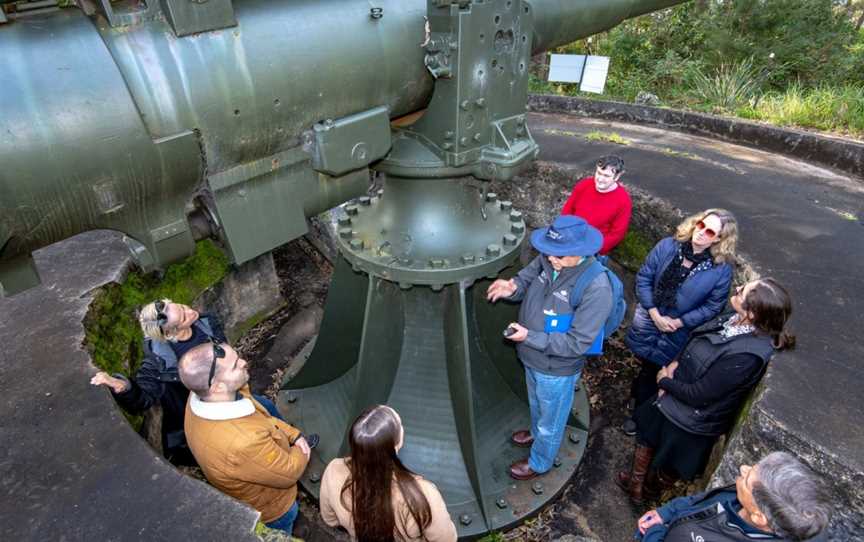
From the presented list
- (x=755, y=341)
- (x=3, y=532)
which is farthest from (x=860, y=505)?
(x=3, y=532)

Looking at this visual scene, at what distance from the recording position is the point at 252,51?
1692 mm

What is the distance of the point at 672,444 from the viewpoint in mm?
2959

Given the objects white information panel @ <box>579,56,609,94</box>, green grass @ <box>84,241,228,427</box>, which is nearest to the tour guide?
green grass @ <box>84,241,228,427</box>

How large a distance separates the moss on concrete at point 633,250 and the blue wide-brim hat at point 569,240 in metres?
2.40

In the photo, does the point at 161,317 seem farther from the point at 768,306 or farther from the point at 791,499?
the point at 768,306

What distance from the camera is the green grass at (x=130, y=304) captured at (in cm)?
314

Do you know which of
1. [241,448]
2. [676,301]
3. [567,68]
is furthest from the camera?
[567,68]

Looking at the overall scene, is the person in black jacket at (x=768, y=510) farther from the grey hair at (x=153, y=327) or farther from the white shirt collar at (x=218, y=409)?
the grey hair at (x=153, y=327)

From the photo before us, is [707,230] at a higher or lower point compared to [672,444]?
higher

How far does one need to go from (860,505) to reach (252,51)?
9.48ft

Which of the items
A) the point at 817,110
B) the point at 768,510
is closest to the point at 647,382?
the point at 768,510

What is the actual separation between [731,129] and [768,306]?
4.97m

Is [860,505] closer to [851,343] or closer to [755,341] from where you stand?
[755,341]

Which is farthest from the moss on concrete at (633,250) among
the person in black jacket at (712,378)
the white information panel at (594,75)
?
the white information panel at (594,75)
